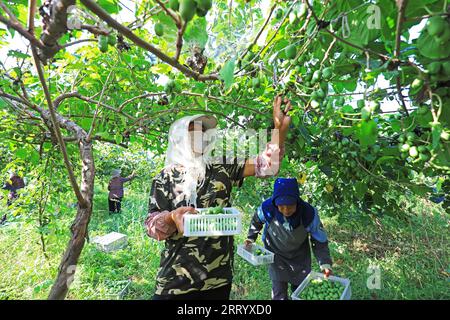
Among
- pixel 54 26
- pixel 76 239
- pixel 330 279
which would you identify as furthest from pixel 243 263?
pixel 54 26

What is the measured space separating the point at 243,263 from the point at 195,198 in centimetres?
298

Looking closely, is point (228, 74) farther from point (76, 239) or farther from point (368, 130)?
point (76, 239)

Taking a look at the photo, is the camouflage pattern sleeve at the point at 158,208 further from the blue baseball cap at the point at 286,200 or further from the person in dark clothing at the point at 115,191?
the person in dark clothing at the point at 115,191

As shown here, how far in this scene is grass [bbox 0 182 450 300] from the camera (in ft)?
12.1

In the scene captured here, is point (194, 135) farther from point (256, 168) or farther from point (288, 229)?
point (288, 229)

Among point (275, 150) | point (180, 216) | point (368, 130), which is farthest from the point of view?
point (275, 150)

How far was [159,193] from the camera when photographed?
78.7 inches

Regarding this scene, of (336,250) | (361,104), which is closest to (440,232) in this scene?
(336,250)

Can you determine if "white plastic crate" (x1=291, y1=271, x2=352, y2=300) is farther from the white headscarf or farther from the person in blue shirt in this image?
the white headscarf

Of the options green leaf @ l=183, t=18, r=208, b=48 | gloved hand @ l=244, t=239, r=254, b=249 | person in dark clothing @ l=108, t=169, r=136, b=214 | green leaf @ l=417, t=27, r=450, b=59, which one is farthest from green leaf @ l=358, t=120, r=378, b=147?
person in dark clothing @ l=108, t=169, r=136, b=214

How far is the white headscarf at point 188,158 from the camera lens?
1.97 m

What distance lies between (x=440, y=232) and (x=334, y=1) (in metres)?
6.11

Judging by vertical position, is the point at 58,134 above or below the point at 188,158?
above

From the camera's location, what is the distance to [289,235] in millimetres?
2842
